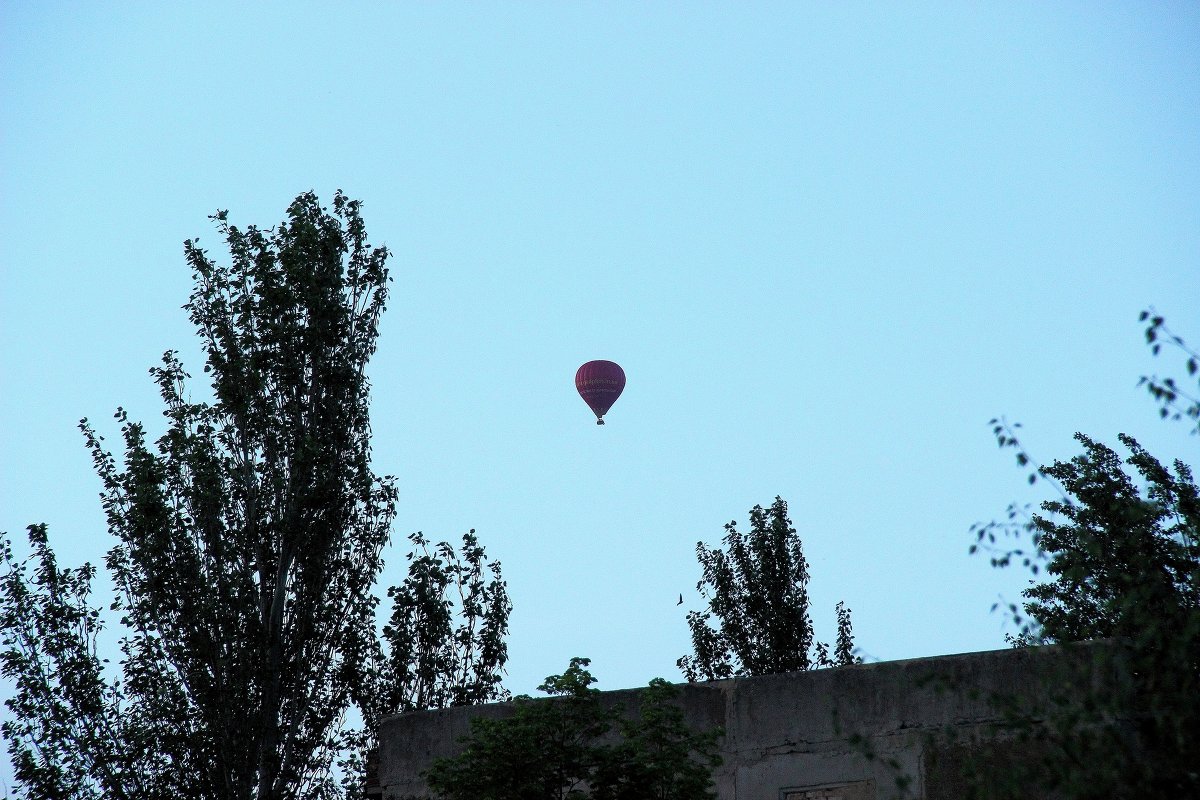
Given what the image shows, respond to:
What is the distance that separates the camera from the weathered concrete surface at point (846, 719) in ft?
30.5

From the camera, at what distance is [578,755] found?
9.91 metres

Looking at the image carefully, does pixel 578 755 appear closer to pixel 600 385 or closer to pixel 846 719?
pixel 846 719

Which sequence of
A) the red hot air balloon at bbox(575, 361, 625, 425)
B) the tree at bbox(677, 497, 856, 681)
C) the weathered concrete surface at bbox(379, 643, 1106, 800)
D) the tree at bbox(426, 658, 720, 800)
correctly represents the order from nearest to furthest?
the weathered concrete surface at bbox(379, 643, 1106, 800) < the tree at bbox(426, 658, 720, 800) < the tree at bbox(677, 497, 856, 681) < the red hot air balloon at bbox(575, 361, 625, 425)

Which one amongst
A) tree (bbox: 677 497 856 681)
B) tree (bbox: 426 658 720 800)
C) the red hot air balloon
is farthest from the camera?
the red hot air balloon

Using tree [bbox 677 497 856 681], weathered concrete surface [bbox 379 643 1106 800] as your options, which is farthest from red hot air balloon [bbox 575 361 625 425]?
weathered concrete surface [bbox 379 643 1106 800]

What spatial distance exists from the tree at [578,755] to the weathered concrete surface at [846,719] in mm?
321

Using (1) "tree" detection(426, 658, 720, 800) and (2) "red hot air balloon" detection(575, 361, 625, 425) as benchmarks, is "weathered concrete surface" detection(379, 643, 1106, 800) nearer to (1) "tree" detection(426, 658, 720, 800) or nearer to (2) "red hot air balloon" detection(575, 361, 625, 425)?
(1) "tree" detection(426, 658, 720, 800)

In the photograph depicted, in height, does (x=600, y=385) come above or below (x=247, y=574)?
above

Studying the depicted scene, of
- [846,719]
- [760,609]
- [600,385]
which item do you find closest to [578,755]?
[846,719]

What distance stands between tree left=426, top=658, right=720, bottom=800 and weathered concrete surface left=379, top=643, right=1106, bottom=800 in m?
0.32

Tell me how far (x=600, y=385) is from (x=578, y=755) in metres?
29.3

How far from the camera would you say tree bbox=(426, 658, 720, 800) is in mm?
9516

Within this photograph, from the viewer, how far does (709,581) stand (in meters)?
24.3

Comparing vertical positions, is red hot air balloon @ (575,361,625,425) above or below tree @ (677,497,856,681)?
above
